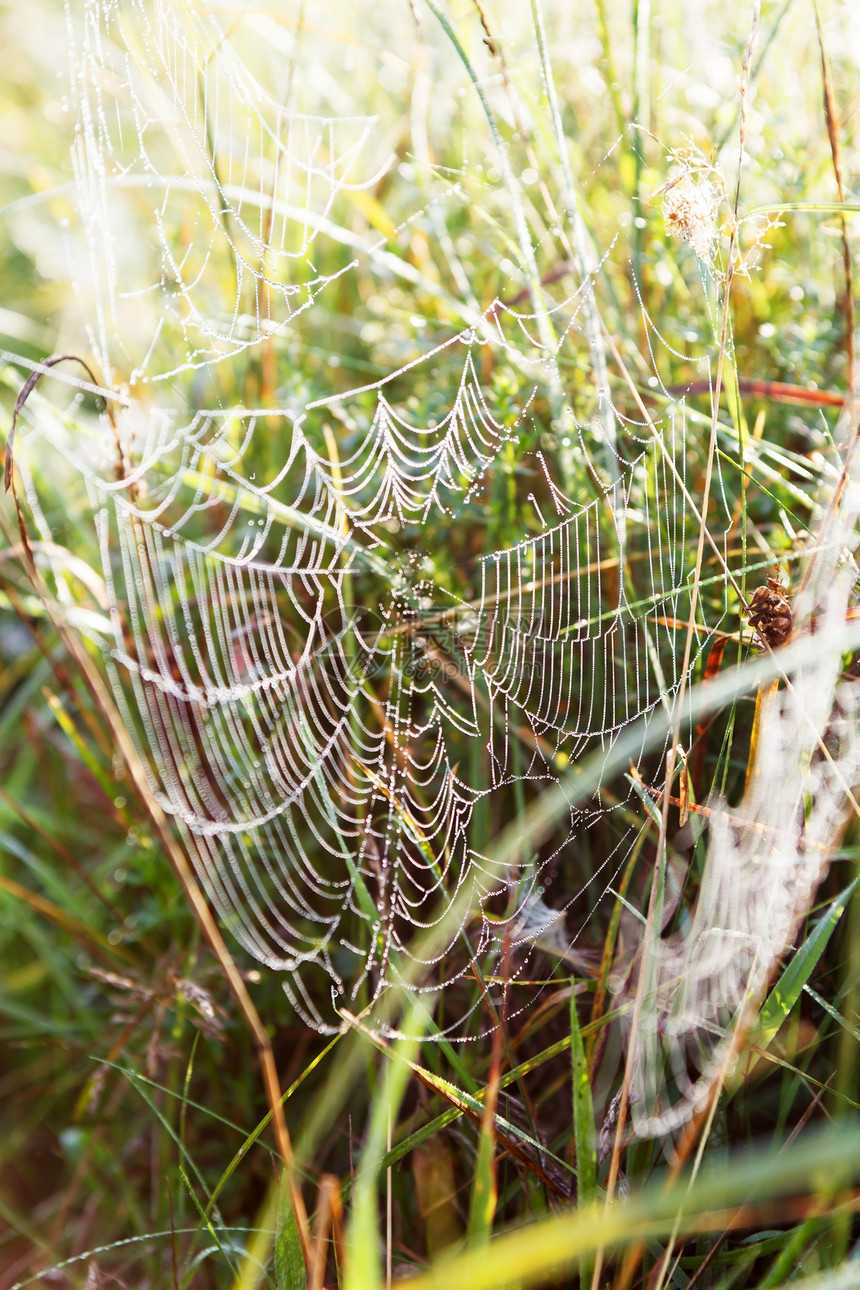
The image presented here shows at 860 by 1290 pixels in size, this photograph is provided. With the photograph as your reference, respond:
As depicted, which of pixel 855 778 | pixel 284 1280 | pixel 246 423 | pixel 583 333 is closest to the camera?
pixel 284 1280

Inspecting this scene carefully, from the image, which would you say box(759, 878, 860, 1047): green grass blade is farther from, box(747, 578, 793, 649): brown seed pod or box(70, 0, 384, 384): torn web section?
box(70, 0, 384, 384): torn web section

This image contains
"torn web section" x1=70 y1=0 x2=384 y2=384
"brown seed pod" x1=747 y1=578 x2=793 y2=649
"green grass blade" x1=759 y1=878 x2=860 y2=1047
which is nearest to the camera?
"green grass blade" x1=759 y1=878 x2=860 y2=1047

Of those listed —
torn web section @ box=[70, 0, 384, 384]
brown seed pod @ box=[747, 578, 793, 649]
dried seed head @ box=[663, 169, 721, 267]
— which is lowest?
brown seed pod @ box=[747, 578, 793, 649]

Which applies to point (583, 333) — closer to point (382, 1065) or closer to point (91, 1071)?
point (382, 1065)

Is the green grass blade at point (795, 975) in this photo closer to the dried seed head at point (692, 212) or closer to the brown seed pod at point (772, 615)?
the brown seed pod at point (772, 615)

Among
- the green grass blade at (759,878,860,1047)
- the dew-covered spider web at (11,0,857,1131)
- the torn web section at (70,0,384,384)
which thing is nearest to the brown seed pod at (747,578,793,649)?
the dew-covered spider web at (11,0,857,1131)

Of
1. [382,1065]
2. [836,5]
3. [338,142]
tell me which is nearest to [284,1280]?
[382,1065]

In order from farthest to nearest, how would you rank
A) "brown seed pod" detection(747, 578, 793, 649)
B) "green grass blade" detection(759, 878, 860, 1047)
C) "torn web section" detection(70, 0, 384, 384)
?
1. "torn web section" detection(70, 0, 384, 384)
2. "brown seed pod" detection(747, 578, 793, 649)
3. "green grass blade" detection(759, 878, 860, 1047)
